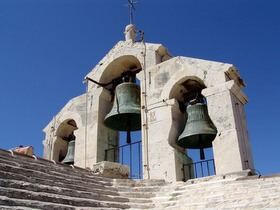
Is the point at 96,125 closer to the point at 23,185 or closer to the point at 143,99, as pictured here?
the point at 143,99

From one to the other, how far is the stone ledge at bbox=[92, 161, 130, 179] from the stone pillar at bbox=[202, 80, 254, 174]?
191 cm

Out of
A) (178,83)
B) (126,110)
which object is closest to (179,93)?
(178,83)

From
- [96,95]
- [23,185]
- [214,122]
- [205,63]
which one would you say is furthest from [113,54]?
[23,185]

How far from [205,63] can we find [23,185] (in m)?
4.89

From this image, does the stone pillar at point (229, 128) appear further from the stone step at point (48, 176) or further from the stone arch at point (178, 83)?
the stone step at point (48, 176)

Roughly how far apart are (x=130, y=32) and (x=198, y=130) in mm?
4142

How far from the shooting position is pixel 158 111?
814 cm

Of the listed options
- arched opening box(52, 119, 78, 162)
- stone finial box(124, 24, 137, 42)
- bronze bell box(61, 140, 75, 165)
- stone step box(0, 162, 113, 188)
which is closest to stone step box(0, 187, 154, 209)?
stone step box(0, 162, 113, 188)

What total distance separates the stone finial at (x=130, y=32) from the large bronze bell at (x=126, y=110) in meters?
1.70

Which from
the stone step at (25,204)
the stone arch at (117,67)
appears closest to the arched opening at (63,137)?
the stone arch at (117,67)

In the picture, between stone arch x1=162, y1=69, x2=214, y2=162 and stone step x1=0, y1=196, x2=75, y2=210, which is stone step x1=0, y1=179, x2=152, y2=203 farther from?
stone arch x1=162, y1=69, x2=214, y2=162

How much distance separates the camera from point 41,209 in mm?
3951

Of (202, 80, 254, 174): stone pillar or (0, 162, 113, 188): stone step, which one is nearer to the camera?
(0, 162, 113, 188): stone step

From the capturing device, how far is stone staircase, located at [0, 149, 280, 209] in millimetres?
4140
